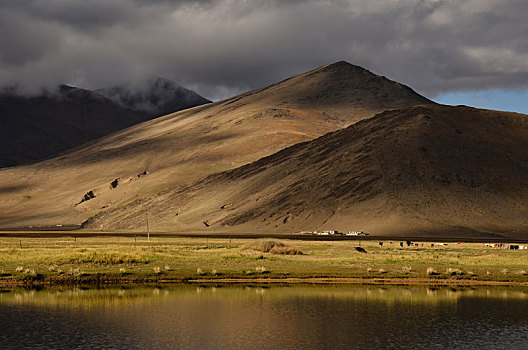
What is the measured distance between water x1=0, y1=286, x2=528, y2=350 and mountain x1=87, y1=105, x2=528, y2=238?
269ft

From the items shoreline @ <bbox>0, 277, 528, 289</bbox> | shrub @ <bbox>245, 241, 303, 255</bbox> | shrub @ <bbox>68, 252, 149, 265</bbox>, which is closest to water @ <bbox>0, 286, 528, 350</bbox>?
shoreline @ <bbox>0, 277, 528, 289</bbox>

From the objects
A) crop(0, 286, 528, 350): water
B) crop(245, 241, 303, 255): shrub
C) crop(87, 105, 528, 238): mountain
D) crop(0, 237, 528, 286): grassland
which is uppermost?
crop(87, 105, 528, 238): mountain

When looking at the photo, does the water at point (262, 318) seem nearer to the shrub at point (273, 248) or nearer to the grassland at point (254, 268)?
the grassland at point (254, 268)

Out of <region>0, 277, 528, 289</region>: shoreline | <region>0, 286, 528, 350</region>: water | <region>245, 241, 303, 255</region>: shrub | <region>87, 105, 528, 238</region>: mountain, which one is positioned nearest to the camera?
<region>0, 286, 528, 350</region>: water

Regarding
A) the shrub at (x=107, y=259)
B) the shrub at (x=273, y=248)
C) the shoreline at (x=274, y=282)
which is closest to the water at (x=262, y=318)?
the shoreline at (x=274, y=282)

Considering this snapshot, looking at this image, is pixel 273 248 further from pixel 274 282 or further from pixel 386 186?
pixel 386 186

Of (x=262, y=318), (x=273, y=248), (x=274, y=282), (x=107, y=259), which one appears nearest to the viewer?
(x=262, y=318)

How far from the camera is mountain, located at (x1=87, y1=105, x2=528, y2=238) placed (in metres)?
134

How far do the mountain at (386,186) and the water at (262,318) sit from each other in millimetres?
82116

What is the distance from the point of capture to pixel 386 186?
14400 centimetres

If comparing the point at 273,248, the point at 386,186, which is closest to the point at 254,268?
the point at 273,248

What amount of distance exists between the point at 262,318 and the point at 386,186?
110 metres

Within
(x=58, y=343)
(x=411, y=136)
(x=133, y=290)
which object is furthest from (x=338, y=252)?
(x=411, y=136)

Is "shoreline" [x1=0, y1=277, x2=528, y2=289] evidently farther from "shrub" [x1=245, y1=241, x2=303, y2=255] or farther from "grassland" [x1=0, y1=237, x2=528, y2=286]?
"shrub" [x1=245, y1=241, x2=303, y2=255]
